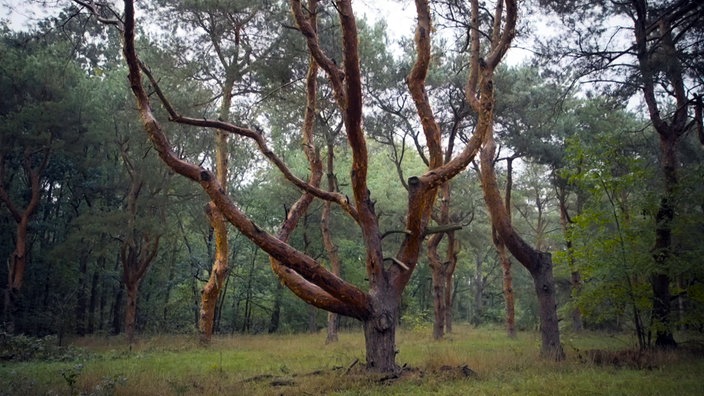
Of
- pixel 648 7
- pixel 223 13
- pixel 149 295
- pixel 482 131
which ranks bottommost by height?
pixel 149 295

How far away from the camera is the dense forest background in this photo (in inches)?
407

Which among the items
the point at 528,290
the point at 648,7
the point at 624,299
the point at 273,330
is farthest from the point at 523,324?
the point at 648,7

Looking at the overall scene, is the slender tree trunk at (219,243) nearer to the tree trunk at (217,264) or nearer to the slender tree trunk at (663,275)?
the tree trunk at (217,264)

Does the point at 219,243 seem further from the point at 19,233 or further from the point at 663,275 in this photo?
the point at 663,275

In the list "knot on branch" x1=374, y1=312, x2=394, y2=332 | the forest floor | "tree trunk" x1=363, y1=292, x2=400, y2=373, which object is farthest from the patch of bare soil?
"knot on branch" x1=374, y1=312, x2=394, y2=332

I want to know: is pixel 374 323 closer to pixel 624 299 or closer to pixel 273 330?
pixel 624 299

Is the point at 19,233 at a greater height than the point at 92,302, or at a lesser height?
greater

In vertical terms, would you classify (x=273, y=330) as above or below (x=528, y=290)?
below

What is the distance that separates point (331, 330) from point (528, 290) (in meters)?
19.2

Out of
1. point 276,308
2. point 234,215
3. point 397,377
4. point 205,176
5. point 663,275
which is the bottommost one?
point 276,308

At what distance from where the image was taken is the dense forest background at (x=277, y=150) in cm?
1034

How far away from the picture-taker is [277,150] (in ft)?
74.4

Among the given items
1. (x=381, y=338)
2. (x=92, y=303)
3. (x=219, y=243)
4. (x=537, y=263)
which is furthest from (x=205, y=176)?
(x=92, y=303)

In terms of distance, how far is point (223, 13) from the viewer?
47.7 ft
